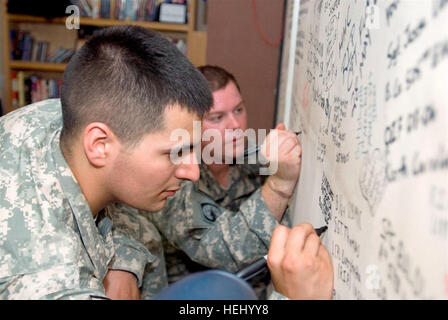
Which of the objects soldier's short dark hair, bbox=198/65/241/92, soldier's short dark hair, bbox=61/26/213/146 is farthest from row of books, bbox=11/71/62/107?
soldier's short dark hair, bbox=61/26/213/146

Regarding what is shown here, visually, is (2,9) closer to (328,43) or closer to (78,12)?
(78,12)

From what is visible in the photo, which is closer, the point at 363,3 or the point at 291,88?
the point at 363,3

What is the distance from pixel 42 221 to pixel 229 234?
602mm

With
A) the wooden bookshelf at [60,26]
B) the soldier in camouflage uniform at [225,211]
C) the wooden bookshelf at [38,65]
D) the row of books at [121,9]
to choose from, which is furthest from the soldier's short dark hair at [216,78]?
the wooden bookshelf at [38,65]

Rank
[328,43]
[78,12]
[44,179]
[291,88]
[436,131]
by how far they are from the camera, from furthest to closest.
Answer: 1. [78,12]
2. [291,88]
3. [328,43]
4. [44,179]
5. [436,131]

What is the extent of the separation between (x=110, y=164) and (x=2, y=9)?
291 cm

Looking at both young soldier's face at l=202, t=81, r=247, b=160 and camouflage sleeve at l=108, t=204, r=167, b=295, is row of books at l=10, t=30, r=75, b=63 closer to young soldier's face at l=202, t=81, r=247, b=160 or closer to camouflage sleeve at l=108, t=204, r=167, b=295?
young soldier's face at l=202, t=81, r=247, b=160

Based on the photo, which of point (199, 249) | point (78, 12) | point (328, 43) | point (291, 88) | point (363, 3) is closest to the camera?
point (363, 3)

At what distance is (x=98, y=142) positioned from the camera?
0.90m

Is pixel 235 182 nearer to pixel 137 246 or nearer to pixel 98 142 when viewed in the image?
pixel 137 246

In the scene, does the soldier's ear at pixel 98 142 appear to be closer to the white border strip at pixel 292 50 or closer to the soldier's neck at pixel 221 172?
the soldier's neck at pixel 221 172

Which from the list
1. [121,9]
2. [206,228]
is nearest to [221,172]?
[206,228]
